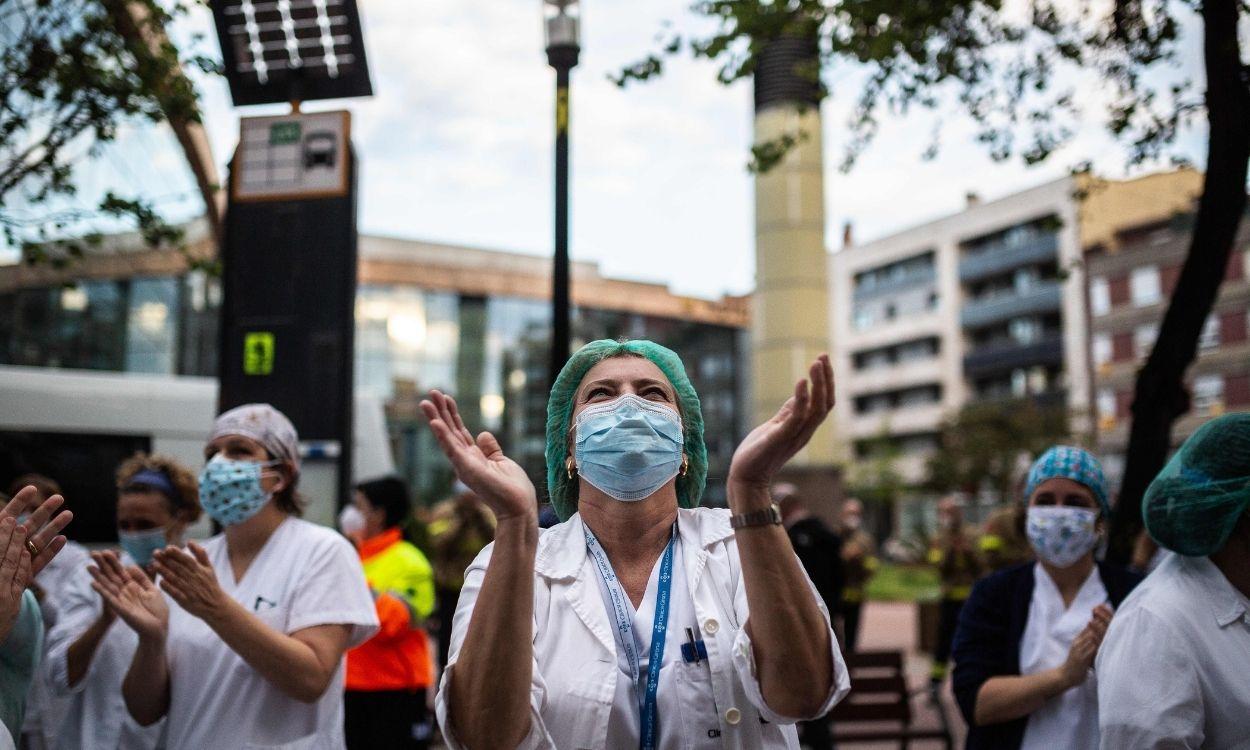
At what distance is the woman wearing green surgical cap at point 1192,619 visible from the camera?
2779 millimetres

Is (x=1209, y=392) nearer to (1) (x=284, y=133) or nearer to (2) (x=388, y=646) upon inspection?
(1) (x=284, y=133)

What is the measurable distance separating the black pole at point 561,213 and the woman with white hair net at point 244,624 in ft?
7.35

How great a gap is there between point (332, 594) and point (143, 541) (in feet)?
4.04

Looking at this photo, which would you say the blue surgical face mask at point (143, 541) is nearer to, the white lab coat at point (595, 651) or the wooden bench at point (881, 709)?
the white lab coat at point (595, 651)

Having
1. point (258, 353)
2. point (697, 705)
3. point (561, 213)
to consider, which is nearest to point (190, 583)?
point (697, 705)

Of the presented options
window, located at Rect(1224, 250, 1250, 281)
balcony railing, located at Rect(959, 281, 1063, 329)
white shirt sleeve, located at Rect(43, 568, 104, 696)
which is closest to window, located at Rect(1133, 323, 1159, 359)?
window, located at Rect(1224, 250, 1250, 281)

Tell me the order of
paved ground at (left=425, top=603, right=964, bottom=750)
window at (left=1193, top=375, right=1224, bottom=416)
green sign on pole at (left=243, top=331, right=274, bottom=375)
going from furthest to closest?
window at (left=1193, top=375, right=1224, bottom=416)
paved ground at (left=425, top=603, right=964, bottom=750)
green sign on pole at (left=243, top=331, right=274, bottom=375)

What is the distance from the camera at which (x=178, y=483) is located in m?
4.66

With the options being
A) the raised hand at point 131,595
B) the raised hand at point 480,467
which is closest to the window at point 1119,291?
the raised hand at point 131,595

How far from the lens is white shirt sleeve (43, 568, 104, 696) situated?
402cm

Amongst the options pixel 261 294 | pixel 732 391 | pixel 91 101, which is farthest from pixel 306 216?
pixel 732 391

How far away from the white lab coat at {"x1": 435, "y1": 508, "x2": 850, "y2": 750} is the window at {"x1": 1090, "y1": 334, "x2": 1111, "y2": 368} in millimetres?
56499

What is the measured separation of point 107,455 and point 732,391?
219 feet

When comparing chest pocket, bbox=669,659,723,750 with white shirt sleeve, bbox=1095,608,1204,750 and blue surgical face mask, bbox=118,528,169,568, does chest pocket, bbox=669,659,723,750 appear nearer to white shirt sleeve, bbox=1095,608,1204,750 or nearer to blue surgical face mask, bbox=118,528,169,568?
white shirt sleeve, bbox=1095,608,1204,750
